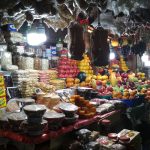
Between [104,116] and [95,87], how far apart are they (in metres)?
2.89

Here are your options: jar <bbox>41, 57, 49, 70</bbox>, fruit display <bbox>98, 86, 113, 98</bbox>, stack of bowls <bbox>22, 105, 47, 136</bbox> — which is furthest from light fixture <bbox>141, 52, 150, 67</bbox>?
stack of bowls <bbox>22, 105, 47, 136</bbox>

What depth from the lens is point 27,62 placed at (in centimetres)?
631

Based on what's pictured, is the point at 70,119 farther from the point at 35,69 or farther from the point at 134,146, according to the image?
the point at 35,69

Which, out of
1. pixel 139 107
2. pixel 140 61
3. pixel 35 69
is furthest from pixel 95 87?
pixel 140 61

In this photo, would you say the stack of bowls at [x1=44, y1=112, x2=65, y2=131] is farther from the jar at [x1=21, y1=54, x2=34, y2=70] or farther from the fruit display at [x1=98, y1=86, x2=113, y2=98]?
the fruit display at [x1=98, y1=86, x2=113, y2=98]

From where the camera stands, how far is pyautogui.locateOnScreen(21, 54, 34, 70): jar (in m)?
6.23

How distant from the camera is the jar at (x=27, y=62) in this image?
6.23m

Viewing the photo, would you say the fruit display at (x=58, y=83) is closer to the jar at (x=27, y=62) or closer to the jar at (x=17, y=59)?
the jar at (x=27, y=62)

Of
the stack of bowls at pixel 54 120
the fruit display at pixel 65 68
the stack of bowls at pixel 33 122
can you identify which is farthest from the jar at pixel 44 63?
the stack of bowls at pixel 33 122

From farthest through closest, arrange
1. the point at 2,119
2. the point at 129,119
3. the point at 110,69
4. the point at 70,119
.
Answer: the point at 110,69 → the point at 129,119 → the point at 70,119 → the point at 2,119

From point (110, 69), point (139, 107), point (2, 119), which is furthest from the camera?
point (110, 69)

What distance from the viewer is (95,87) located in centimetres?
796

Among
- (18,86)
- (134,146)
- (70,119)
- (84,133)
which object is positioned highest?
(18,86)

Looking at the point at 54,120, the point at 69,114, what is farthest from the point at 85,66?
the point at 54,120
